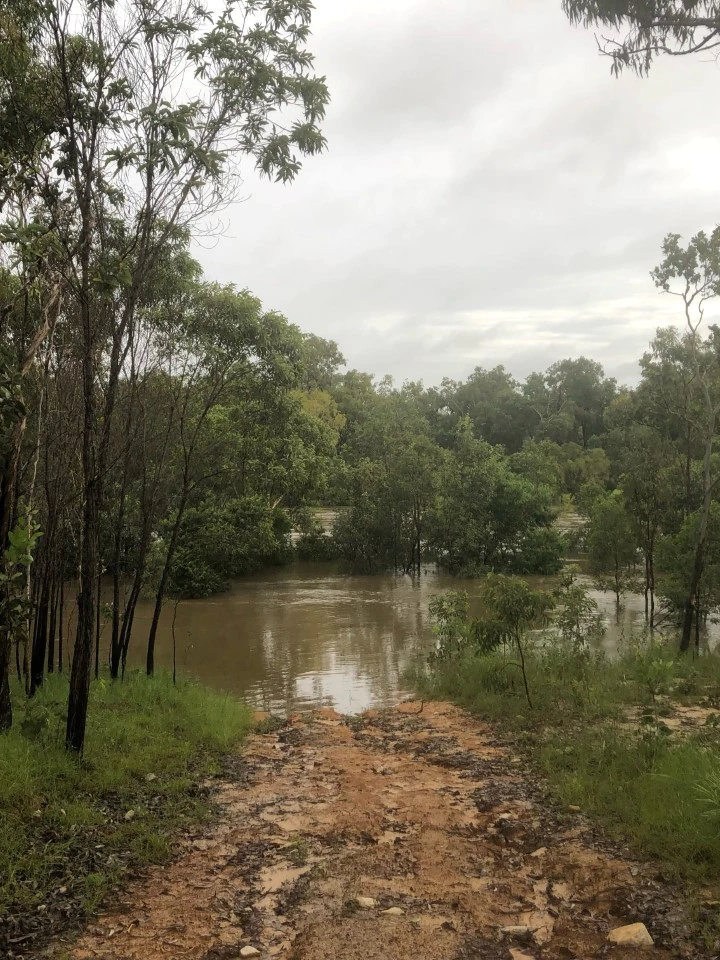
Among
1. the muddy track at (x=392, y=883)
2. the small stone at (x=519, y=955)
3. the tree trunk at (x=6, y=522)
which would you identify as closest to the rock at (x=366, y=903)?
the muddy track at (x=392, y=883)

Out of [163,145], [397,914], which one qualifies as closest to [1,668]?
[397,914]

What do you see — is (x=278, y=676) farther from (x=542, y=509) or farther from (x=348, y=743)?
(x=542, y=509)

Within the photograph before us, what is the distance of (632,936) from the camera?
392 cm

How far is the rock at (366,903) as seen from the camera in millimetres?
4406

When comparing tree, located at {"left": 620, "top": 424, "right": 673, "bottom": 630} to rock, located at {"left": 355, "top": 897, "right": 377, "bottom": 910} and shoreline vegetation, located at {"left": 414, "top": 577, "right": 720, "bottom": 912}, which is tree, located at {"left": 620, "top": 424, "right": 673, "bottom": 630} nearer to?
shoreline vegetation, located at {"left": 414, "top": 577, "right": 720, "bottom": 912}

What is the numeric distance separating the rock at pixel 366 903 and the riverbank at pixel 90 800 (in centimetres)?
157

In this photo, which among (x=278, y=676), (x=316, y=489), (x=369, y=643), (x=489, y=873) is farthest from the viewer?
(x=316, y=489)

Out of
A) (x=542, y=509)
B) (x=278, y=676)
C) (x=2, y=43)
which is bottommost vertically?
(x=278, y=676)

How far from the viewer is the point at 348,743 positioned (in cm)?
903

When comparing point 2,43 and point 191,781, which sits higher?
point 2,43

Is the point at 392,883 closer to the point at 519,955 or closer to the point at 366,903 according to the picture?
the point at 366,903

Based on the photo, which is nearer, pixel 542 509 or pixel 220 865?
pixel 220 865

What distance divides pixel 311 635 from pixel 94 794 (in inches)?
526

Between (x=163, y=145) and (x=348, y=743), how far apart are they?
6994 mm
